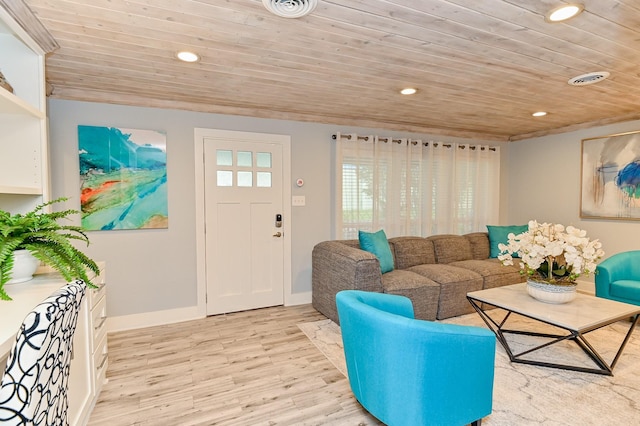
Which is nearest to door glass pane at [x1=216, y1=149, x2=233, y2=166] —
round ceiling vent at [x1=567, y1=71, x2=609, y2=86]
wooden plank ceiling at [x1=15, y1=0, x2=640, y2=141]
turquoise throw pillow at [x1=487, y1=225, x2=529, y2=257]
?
wooden plank ceiling at [x1=15, y1=0, x2=640, y2=141]

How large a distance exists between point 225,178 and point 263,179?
1.38ft

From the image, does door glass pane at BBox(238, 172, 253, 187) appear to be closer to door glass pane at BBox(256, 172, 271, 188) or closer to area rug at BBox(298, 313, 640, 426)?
door glass pane at BBox(256, 172, 271, 188)

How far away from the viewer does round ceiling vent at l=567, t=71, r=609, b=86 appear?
2539mm

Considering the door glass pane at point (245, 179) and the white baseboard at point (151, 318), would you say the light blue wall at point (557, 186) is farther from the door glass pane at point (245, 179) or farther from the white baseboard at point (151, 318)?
the white baseboard at point (151, 318)

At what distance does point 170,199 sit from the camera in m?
3.30

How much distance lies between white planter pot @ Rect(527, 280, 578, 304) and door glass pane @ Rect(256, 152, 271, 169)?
110 inches

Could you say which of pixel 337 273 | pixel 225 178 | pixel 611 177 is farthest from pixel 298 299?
pixel 611 177

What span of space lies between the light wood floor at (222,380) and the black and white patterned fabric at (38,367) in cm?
105

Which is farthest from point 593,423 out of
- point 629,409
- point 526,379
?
point 526,379

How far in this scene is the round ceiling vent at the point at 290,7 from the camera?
1.59 meters

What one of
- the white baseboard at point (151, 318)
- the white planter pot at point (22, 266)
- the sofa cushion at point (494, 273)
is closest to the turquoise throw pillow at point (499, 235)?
the sofa cushion at point (494, 273)

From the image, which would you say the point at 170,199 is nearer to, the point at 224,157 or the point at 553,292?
the point at 224,157

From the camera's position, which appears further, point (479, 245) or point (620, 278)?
point (479, 245)

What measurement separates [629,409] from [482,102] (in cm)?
270
